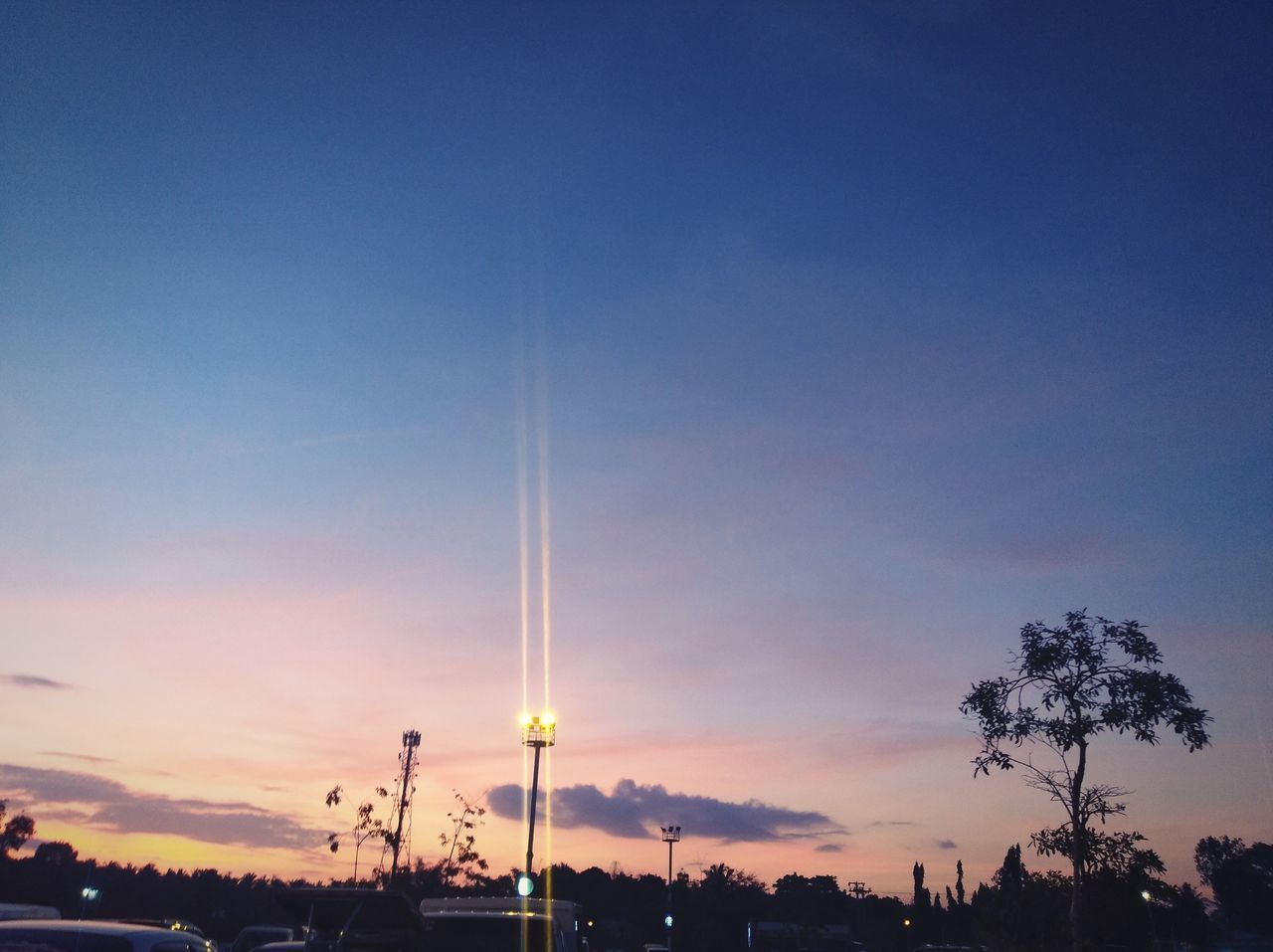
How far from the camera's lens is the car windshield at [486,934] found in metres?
11.2

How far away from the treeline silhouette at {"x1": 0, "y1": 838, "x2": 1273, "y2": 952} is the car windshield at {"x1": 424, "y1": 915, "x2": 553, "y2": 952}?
1.98m

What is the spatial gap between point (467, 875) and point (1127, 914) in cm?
3034

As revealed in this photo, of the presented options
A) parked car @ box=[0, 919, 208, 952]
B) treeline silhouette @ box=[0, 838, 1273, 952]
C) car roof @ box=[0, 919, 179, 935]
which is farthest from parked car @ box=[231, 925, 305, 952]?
parked car @ box=[0, 919, 208, 952]

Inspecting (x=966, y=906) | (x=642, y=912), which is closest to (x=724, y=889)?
(x=642, y=912)

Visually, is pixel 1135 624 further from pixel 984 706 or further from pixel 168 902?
pixel 168 902

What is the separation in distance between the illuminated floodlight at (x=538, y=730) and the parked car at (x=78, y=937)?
2616 cm

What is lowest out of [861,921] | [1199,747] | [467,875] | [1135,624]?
[861,921]

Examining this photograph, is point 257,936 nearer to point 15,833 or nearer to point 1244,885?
point 15,833

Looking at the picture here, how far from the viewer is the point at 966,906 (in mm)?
122125

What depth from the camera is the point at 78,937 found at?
22.5 ft

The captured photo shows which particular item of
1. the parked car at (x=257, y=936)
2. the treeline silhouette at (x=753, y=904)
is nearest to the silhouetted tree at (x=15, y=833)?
the treeline silhouette at (x=753, y=904)

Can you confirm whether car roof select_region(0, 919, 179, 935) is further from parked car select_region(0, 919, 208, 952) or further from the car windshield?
the car windshield

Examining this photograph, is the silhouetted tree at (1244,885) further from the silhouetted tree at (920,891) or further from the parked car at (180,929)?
the parked car at (180,929)

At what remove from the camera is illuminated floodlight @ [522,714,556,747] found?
108ft
